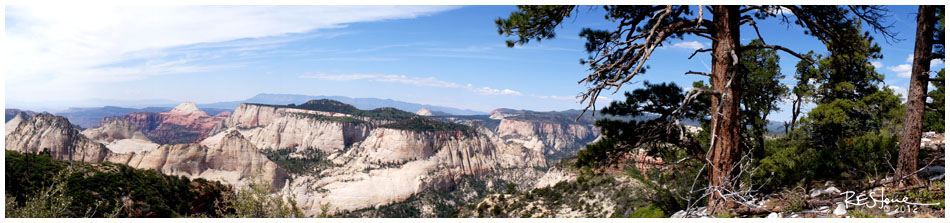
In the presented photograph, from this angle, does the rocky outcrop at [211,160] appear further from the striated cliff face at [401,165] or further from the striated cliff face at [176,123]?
the striated cliff face at [176,123]

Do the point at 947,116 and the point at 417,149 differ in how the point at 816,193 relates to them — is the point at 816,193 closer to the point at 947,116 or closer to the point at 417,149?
the point at 947,116

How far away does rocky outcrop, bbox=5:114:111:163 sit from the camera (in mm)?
60653

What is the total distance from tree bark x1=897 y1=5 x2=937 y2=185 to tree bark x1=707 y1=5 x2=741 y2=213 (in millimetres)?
2380

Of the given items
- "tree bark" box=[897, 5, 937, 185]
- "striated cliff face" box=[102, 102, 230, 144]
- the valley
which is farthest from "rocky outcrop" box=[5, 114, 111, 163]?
"striated cliff face" box=[102, 102, 230, 144]

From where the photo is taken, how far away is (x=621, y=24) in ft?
22.6

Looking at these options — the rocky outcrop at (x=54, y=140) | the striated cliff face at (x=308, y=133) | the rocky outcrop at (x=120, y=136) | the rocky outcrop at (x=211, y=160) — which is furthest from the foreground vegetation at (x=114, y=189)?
the rocky outcrop at (x=120, y=136)

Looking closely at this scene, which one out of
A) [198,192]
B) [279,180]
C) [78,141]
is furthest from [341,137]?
[198,192]

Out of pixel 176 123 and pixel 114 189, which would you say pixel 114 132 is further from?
pixel 114 189

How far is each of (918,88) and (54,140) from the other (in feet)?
276

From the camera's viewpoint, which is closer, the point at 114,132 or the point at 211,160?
the point at 211,160

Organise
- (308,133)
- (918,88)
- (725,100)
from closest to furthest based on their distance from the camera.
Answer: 1. (725,100)
2. (918,88)
3. (308,133)

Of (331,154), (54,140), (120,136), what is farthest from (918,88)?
(120,136)

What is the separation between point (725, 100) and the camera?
6055 millimetres

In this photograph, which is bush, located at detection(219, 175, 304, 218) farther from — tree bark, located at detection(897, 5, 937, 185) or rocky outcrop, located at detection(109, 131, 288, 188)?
rocky outcrop, located at detection(109, 131, 288, 188)
